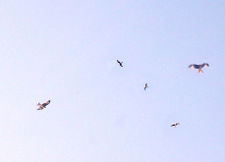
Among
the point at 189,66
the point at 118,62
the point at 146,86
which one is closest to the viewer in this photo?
the point at 189,66

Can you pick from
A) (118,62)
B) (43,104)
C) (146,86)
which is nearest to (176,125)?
(146,86)

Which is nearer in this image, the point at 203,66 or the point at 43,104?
the point at 203,66

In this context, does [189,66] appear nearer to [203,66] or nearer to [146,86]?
[203,66]

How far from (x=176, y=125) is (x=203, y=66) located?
10.7m

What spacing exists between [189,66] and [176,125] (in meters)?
11.0

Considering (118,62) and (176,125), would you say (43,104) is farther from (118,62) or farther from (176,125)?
(176,125)

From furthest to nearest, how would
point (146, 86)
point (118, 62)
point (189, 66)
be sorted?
1. point (146, 86)
2. point (118, 62)
3. point (189, 66)

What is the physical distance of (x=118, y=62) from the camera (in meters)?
39.6

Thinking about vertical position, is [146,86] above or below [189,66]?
above

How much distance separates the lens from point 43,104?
4341cm

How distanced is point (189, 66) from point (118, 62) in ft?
23.6

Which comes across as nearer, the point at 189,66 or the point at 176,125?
the point at 189,66

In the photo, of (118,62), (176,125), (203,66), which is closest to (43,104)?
(118,62)

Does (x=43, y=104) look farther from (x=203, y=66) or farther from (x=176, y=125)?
(x=203, y=66)
